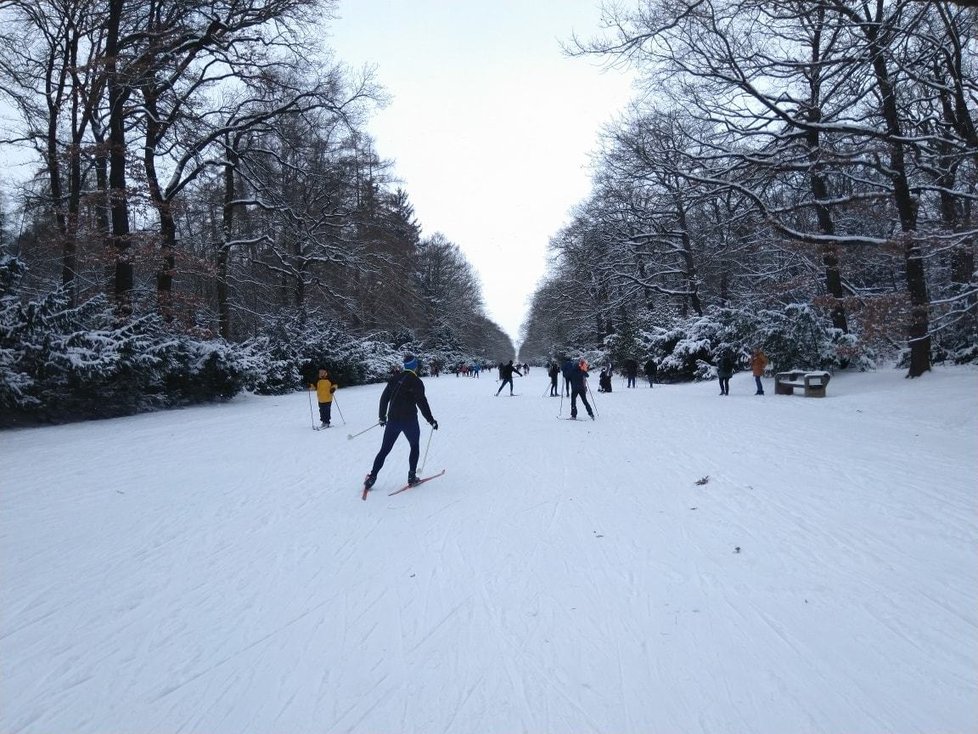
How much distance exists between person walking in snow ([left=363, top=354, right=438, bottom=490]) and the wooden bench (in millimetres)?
14226

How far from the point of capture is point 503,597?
390 centimetres

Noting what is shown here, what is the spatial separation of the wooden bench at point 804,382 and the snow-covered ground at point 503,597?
8.59 m

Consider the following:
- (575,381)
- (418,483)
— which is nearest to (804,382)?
(575,381)

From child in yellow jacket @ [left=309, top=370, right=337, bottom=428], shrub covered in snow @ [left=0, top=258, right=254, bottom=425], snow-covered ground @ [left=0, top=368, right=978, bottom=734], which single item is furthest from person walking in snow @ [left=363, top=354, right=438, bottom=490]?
shrub covered in snow @ [left=0, top=258, right=254, bottom=425]

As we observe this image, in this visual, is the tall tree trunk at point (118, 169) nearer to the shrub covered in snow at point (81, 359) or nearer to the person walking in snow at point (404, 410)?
the shrub covered in snow at point (81, 359)

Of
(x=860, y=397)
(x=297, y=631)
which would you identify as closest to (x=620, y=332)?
(x=860, y=397)

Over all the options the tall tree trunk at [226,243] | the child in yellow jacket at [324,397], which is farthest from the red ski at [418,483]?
the tall tree trunk at [226,243]

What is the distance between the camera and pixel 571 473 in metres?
7.91

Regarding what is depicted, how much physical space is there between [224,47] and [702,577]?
2060 centimetres

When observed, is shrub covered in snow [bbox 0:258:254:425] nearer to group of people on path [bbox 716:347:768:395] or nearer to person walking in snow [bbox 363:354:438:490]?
person walking in snow [bbox 363:354:438:490]

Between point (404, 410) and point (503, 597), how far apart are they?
148 inches

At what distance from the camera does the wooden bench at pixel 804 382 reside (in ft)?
54.1

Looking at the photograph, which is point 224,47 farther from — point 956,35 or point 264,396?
point 956,35

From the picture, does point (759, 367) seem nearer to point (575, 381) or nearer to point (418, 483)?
point (575, 381)
